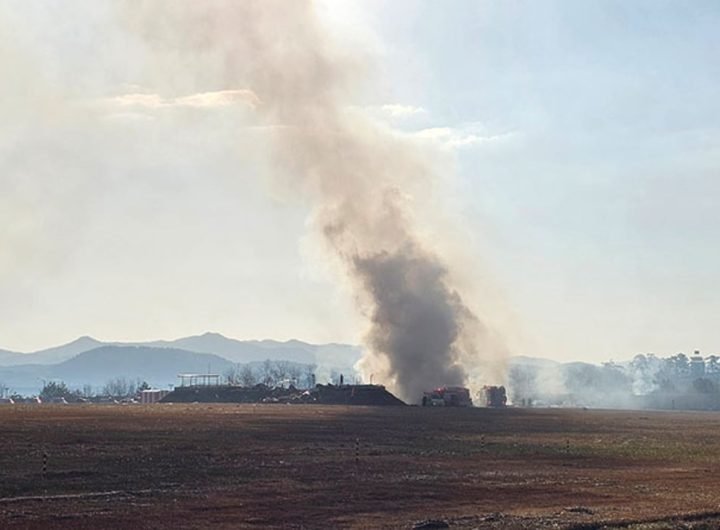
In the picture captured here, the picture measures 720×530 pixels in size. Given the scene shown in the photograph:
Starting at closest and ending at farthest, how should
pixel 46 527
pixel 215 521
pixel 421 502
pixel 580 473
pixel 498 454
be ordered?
pixel 46 527, pixel 215 521, pixel 421 502, pixel 580 473, pixel 498 454

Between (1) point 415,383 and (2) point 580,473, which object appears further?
(1) point 415,383

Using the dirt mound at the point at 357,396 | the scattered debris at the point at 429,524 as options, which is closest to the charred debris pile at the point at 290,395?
the dirt mound at the point at 357,396

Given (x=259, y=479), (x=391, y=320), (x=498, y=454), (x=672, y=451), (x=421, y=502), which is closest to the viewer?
(x=421, y=502)

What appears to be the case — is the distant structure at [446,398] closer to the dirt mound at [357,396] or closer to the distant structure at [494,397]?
the dirt mound at [357,396]

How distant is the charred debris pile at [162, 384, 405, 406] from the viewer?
148 meters

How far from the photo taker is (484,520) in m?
30.7

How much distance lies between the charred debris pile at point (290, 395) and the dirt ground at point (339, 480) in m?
77.2

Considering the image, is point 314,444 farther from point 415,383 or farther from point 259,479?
point 415,383

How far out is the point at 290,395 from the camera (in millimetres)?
163625

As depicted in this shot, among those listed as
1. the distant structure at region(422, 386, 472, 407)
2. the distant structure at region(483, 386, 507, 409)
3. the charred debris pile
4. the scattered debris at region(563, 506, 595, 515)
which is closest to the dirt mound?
the charred debris pile

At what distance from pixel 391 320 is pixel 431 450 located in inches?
4390

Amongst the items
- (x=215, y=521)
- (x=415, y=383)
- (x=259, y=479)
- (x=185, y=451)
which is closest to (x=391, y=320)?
(x=415, y=383)

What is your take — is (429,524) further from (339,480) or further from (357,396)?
(357,396)

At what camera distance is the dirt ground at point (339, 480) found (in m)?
30.9
